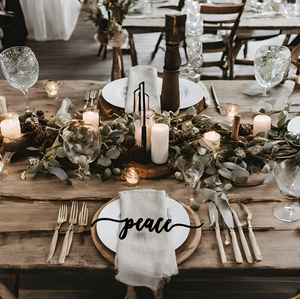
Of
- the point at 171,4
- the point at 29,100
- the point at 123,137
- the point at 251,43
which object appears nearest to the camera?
the point at 123,137

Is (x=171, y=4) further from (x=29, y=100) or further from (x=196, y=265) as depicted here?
(x=196, y=265)

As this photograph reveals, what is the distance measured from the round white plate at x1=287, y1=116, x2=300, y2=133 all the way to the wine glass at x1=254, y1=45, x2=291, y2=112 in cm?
15

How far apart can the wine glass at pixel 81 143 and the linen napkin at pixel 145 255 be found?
0.86ft

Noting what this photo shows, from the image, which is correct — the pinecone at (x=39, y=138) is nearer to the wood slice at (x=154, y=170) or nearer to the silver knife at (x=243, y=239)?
the wood slice at (x=154, y=170)

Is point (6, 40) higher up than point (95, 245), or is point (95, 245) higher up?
point (95, 245)

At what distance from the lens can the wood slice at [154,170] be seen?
115 centimetres

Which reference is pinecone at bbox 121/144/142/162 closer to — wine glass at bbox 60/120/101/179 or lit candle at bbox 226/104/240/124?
wine glass at bbox 60/120/101/179

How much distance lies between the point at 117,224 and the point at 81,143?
321 mm

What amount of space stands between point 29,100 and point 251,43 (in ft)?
12.9

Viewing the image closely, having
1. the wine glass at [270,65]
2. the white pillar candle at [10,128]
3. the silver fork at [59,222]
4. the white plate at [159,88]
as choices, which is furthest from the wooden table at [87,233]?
the wine glass at [270,65]

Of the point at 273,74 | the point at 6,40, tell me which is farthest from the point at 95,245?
the point at 6,40

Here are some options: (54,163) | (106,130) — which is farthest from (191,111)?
(54,163)

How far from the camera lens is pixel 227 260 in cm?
86

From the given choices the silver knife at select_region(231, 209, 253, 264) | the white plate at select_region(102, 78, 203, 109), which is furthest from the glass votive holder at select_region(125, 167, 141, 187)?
the white plate at select_region(102, 78, 203, 109)
